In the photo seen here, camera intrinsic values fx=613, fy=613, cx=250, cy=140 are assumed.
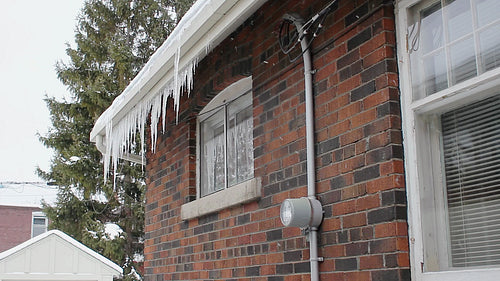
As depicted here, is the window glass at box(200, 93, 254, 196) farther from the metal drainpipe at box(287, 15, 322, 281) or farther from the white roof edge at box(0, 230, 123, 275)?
the white roof edge at box(0, 230, 123, 275)

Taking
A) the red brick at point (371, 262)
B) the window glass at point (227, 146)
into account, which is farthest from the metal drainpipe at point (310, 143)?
the window glass at point (227, 146)

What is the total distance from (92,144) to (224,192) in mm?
12606

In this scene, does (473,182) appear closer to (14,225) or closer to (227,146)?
(227,146)

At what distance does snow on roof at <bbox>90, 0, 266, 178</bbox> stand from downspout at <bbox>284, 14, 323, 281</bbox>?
1.32 feet

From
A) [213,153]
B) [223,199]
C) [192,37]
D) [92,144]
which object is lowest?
[223,199]

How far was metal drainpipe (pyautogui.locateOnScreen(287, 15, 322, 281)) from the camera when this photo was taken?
11.4 ft

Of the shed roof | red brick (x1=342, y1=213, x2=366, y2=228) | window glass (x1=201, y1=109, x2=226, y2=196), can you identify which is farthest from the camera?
the shed roof

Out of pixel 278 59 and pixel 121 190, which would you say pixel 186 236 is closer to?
pixel 278 59

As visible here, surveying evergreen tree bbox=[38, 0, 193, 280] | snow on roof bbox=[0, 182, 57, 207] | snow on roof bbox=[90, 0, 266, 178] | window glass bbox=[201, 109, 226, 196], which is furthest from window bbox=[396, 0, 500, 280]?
snow on roof bbox=[0, 182, 57, 207]

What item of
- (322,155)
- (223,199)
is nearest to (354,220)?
(322,155)

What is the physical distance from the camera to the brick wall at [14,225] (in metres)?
29.0

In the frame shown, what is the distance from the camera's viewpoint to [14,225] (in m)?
29.1

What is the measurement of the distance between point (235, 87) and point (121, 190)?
12343mm

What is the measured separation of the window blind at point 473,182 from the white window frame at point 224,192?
170 cm
